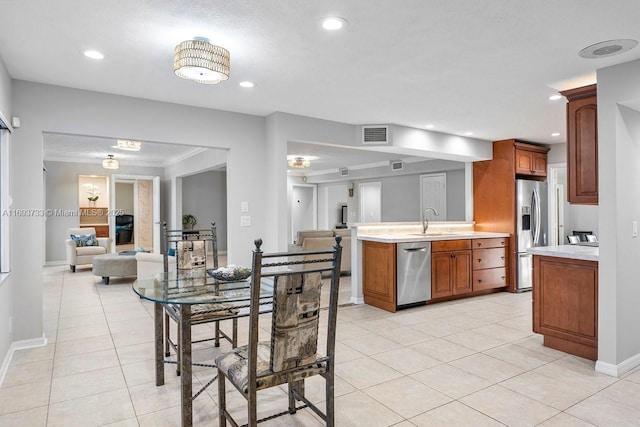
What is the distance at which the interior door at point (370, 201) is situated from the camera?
995 centimetres

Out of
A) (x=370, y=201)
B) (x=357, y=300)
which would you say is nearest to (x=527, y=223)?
(x=357, y=300)

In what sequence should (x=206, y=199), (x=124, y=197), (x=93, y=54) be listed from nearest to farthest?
(x=93, y=54) → (x=206, y=199) → (x=124, y=197)

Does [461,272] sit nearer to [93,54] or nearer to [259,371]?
[259,371]

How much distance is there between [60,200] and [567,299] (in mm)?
9763

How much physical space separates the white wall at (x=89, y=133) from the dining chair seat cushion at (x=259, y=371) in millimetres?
2506

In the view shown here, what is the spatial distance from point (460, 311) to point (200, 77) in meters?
3.98

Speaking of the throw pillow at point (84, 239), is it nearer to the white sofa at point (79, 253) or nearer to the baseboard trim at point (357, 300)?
the white sofa at point (79, 253)

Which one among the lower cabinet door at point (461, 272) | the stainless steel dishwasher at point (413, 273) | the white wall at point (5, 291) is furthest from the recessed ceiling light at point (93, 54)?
the lower cabinet door at point (461, 272)

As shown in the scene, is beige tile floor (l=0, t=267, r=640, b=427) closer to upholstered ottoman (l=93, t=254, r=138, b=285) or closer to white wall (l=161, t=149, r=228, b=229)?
upholstered ottoman (l=93, t=254, r=138, b=285)

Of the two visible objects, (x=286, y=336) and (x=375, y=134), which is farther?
(x=375, y=134)

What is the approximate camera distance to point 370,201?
10.2 metres

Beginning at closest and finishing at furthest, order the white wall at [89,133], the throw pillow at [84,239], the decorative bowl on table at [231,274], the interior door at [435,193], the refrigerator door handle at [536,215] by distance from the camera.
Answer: the decorative bowl on table at [231,274] < the white wall at [89,133] < the refrigerator door handle at [536,215] < the throw pillow at [84,239] < the interior door at [435,193]

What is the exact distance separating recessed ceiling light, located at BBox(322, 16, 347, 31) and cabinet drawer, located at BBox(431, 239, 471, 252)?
3326mm

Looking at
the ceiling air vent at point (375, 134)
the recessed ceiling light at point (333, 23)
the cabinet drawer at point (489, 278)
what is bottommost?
the cabinet drawer at point (489, 278)
